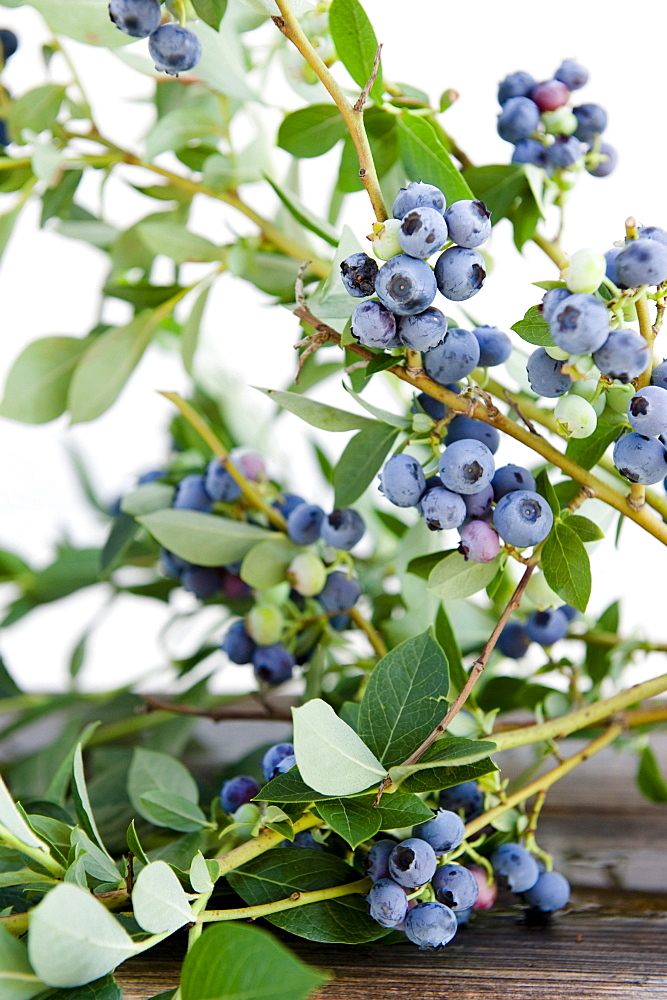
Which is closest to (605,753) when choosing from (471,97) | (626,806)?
(626,806)

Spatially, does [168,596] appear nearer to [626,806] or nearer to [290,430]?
[626,806]

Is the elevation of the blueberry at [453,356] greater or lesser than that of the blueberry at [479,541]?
greater

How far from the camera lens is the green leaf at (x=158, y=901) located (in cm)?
24

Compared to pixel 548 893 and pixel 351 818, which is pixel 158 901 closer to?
pixel 351 818

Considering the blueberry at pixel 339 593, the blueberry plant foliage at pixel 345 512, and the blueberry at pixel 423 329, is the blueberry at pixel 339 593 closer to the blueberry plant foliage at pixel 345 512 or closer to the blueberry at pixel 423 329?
the blueberry plant foliage at pixel 345 512

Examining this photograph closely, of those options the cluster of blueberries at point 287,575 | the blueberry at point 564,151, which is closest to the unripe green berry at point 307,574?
the cluster of blueberries at point 287,575

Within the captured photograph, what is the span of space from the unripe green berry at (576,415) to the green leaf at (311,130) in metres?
0.17

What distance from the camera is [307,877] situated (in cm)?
31

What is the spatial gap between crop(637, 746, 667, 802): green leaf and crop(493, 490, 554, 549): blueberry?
214 millimetres

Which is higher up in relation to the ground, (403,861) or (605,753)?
(403,861)

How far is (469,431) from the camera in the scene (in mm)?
320

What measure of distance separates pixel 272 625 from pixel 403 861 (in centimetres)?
17

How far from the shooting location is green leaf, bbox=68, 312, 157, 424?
1.58 feet

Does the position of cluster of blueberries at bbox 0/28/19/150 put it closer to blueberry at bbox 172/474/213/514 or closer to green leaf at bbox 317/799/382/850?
blueberry at bbox 172/474/213/514
